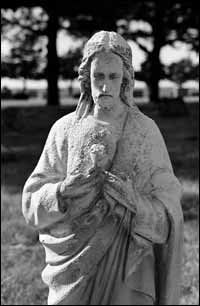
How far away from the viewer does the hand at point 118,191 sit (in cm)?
213

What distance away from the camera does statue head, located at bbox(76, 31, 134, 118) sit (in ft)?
7.48

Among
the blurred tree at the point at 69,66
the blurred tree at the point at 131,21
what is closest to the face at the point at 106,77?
the blurred tree at the point at 131,21

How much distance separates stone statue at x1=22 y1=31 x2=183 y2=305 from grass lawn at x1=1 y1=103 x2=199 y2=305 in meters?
3.82

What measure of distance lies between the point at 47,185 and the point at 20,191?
7.58m

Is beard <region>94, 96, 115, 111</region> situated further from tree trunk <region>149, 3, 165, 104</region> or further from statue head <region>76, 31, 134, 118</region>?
tree trunk <region>149, 3, 165, 104</region>

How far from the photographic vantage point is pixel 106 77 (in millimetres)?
2289

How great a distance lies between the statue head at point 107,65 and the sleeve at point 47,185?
0.54 ft

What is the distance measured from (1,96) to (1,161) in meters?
1.50

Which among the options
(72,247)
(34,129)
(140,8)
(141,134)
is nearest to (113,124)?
(141,134)

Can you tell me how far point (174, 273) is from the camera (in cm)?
240

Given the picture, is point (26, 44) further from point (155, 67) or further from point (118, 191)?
point (118, 191)

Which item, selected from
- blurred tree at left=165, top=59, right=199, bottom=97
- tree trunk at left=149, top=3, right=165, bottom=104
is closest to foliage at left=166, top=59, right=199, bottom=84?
blurred tree at left=165, top=59, right=199, bottom=97

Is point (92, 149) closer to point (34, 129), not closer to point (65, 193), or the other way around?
point (65, 193)

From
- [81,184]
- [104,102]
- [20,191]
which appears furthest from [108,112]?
[20,191]
